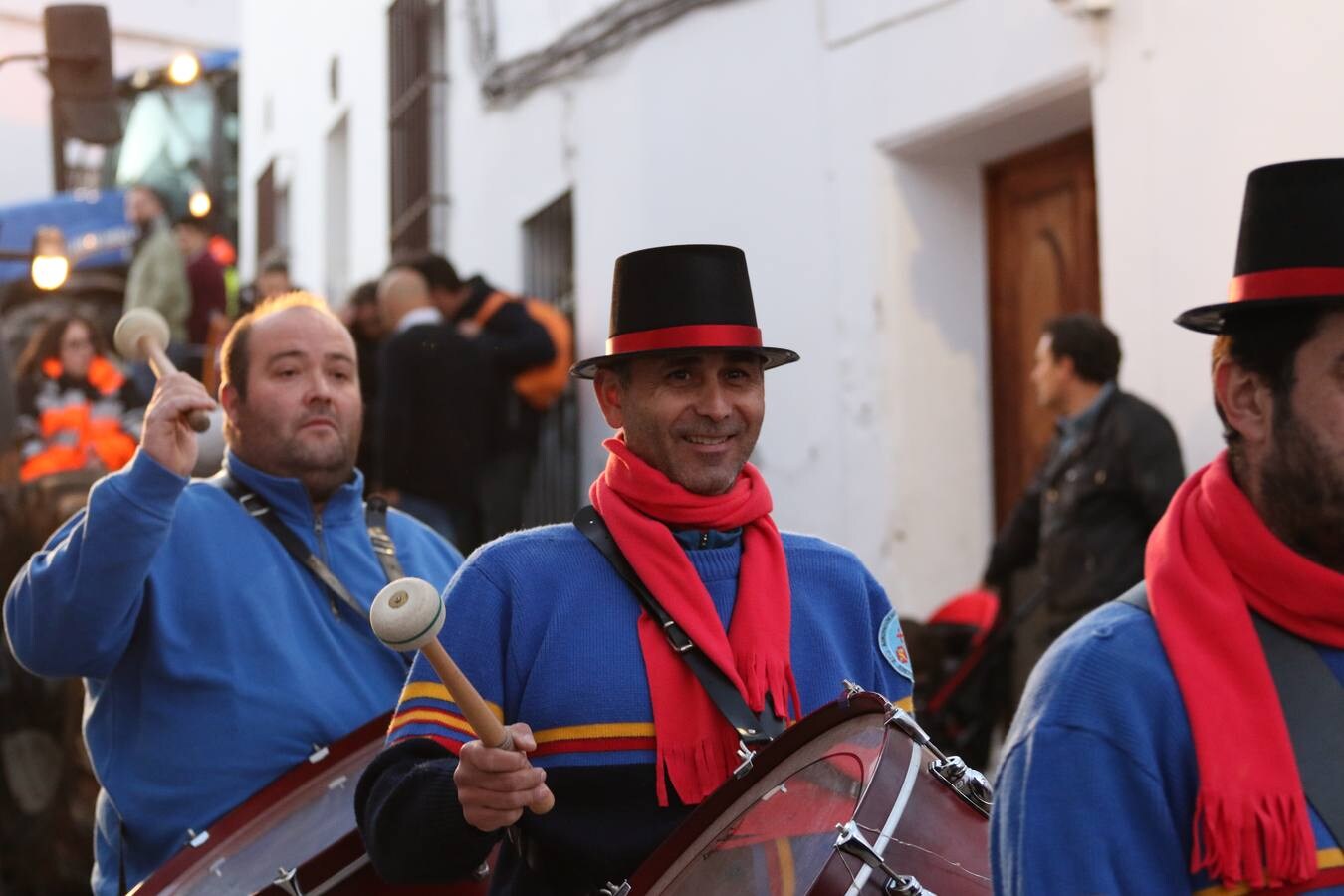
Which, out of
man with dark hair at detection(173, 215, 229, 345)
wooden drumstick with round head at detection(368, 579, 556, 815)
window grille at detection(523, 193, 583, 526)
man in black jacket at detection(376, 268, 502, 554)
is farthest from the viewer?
man with dark hair at detection(173, 215, 229, 345)

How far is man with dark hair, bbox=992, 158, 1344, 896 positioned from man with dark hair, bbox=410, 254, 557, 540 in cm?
743

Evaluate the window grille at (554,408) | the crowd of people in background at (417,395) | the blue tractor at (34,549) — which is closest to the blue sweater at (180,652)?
the blue tractor at (34,549)

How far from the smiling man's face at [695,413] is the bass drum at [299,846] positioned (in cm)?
82

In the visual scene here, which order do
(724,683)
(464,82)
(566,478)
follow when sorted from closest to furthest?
(724,683), (566,478), (464,82)

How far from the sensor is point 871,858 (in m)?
2.68

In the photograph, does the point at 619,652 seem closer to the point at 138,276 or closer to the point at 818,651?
the point at 818,651

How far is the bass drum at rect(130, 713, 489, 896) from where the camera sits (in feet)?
11.8

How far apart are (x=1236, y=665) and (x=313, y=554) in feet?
8.58

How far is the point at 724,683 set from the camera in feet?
10.4

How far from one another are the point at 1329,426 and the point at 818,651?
4.14 feet

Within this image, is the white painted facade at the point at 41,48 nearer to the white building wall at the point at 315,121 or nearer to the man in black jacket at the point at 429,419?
the white building wall at the point at 315,121

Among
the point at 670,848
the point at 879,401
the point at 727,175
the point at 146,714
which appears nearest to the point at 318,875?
the point at 146,714

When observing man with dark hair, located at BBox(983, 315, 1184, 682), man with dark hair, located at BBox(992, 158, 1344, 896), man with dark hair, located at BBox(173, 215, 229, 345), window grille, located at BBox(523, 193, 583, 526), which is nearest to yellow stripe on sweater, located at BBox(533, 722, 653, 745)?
man with dark hair, located at BBox(992, 158, 1344, 896)

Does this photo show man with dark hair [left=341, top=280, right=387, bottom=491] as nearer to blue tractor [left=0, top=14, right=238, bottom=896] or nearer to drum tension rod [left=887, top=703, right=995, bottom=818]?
blue tractor [left=0, top=14, right=238, bottom=896]
